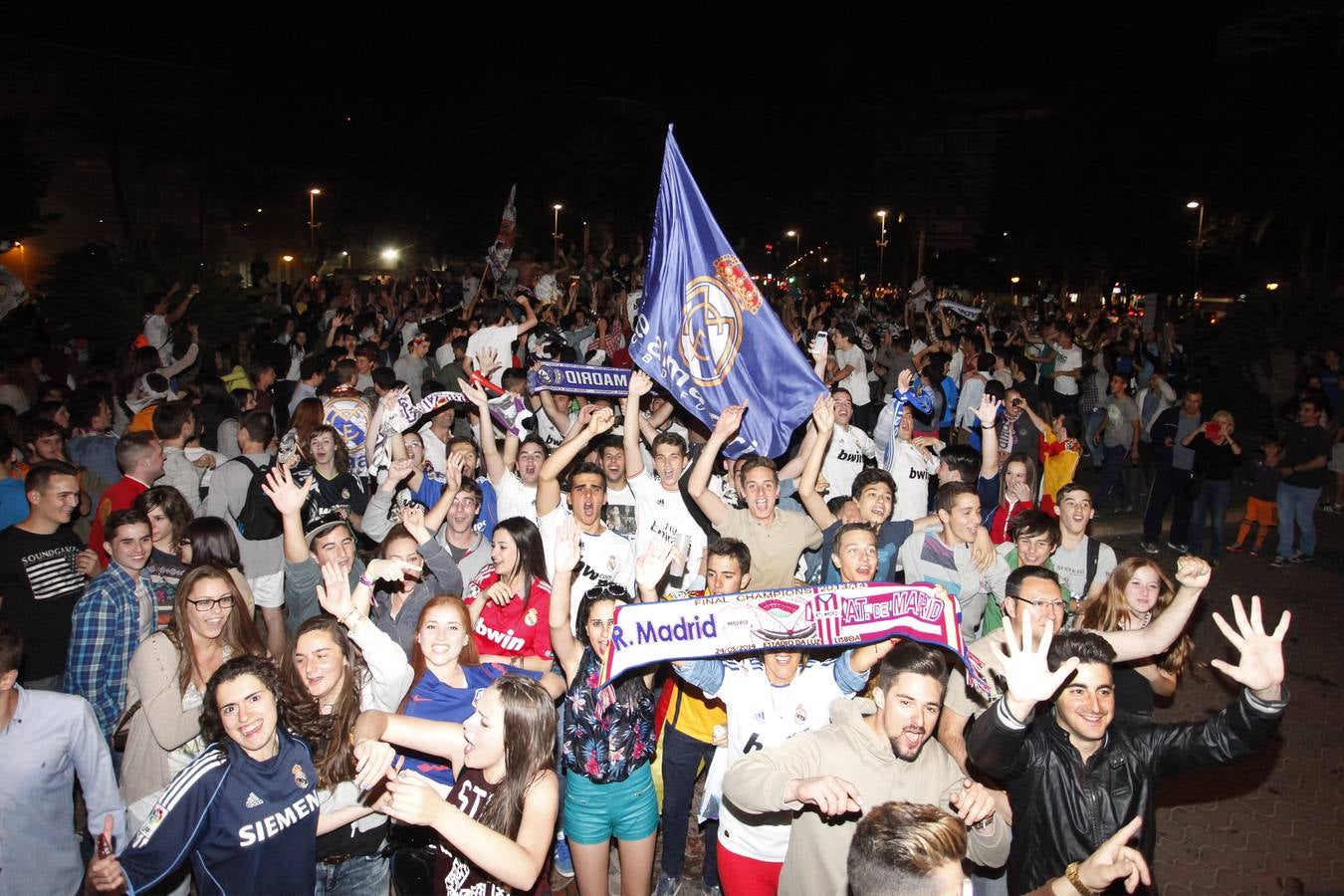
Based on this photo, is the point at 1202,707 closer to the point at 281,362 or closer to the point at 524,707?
the point at 524,707

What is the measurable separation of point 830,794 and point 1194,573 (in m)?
2.49

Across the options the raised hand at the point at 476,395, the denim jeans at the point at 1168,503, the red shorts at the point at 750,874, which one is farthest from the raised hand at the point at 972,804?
the denim jeans at the point at 1168,503

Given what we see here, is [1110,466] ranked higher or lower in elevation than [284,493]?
lower

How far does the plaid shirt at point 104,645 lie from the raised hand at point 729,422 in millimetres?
3737

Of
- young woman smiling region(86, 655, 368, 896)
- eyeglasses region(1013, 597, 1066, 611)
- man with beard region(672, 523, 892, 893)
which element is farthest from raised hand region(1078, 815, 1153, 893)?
young woman smiling region(86, 655, 368, 896)

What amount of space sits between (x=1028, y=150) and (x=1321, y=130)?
31.8m

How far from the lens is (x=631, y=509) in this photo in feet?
23.5

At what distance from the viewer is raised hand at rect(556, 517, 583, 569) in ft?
15.2

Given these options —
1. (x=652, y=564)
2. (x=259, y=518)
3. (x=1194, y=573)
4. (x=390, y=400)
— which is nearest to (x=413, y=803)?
(x=652, y=564)

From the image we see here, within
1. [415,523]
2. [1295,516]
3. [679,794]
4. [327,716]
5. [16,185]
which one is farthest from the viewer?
[16,185]

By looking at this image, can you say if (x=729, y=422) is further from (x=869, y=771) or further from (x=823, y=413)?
(x=869, y=771)

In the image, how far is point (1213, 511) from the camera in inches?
458

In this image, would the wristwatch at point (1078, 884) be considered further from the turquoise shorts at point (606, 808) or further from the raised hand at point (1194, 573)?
the turquoise shorts at point (606, 808)

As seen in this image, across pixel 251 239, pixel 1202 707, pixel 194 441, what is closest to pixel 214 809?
pixel 194 441
